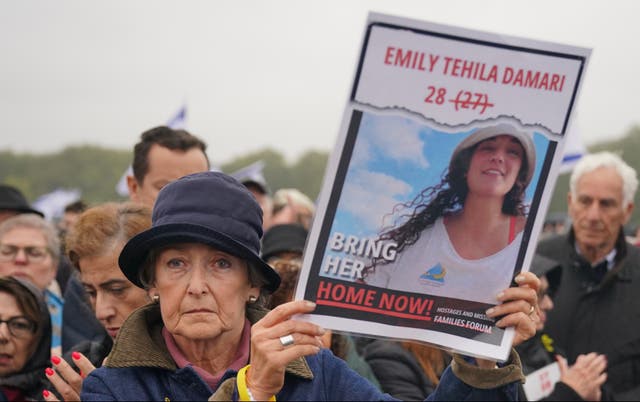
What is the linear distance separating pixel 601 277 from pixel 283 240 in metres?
2.20

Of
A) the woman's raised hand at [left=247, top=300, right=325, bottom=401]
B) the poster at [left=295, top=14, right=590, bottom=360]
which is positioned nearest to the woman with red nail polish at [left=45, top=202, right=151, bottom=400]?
the woman's raised hand at [left=247, top=300, right=325, bottom=401]

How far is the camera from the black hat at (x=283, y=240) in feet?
19.7

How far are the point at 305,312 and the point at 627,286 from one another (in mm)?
4470

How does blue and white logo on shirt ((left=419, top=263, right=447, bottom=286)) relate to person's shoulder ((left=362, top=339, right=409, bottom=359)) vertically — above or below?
above

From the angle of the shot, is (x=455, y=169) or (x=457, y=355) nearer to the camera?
(x=455, y=169)

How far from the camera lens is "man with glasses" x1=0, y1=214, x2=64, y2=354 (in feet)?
19.2

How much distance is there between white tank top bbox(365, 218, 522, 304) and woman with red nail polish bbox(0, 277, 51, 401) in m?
2.22

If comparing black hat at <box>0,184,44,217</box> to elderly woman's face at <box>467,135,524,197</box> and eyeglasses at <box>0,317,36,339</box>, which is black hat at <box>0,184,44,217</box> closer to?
eyeglasses at <box>0,317,36,339</box>

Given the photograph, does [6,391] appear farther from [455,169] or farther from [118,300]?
[455,169]

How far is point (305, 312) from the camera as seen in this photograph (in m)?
2.57

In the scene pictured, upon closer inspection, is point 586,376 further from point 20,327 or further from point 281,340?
point 281,340

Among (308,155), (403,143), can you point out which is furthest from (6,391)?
(308,155)

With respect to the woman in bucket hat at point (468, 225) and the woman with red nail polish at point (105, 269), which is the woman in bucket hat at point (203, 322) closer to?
the woman in bucket hat at point (468, 225)

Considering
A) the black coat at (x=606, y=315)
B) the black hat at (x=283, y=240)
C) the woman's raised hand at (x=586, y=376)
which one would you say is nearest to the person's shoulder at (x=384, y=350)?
the black hat at (x=283, y=240)
